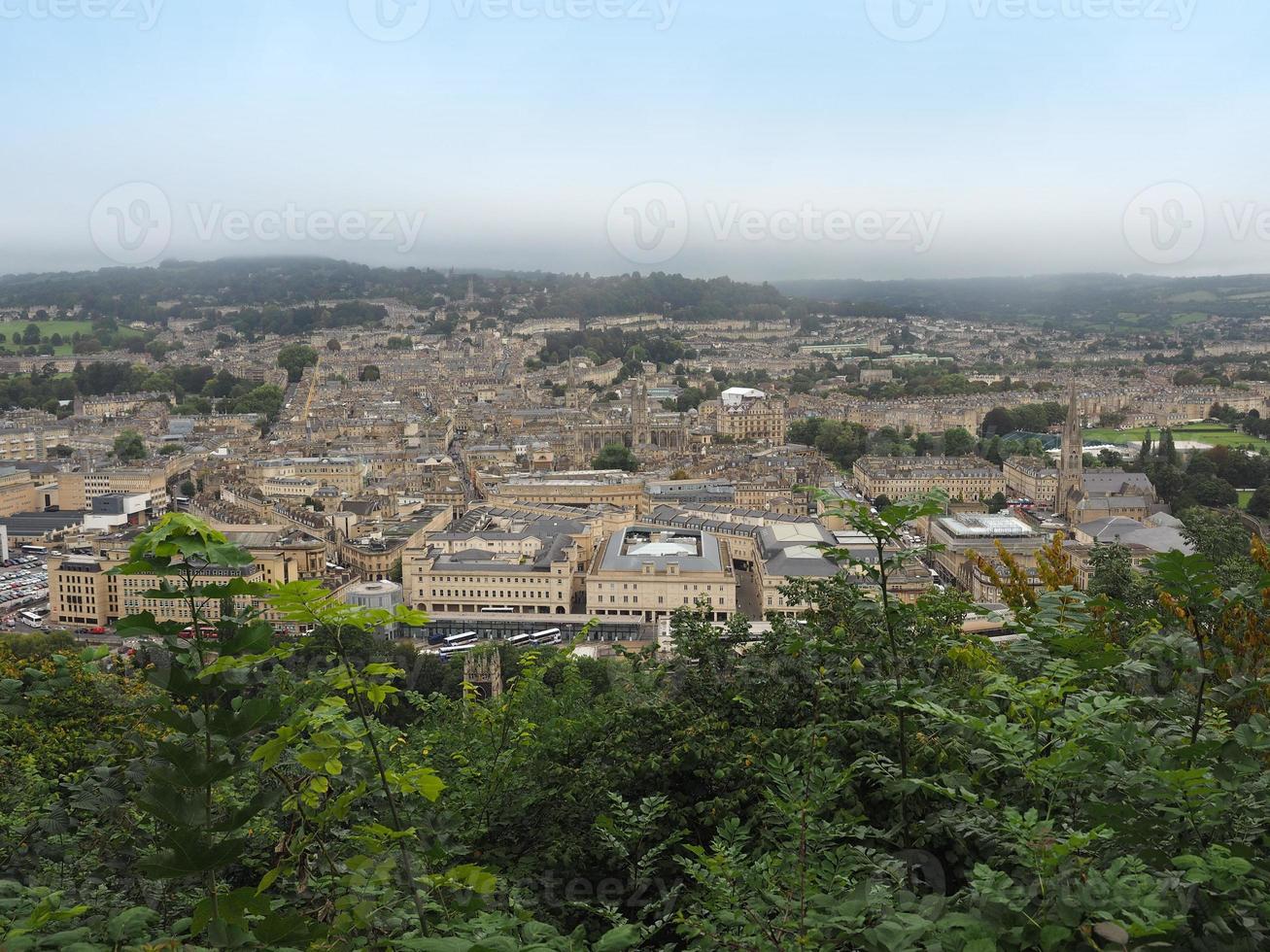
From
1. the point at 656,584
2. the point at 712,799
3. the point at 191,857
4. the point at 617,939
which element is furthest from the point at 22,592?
the point at 617,939

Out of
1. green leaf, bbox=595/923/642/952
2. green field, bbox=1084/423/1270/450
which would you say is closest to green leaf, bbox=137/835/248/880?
green leaf, bbox=595/923/642/952

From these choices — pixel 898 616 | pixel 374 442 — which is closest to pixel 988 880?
pixel 898 616

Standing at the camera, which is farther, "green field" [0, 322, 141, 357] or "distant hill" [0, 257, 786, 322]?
"distant hill" [0, 257, 786, 322]

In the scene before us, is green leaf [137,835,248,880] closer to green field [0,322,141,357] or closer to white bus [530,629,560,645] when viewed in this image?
white bus [530,629,560,645]

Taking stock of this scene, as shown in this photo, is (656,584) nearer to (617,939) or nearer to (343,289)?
(617,939)

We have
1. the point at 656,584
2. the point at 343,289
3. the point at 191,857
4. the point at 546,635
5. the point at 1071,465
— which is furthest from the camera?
the point at 343,289
